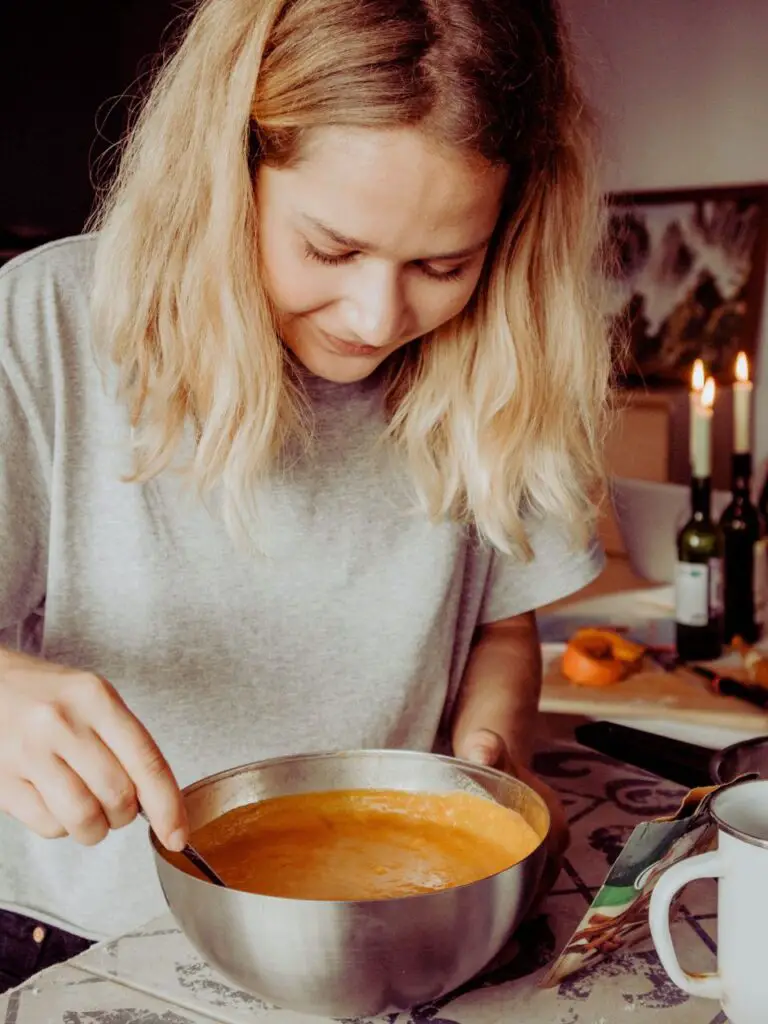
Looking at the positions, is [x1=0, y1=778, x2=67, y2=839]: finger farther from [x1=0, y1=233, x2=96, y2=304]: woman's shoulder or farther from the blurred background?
the blurred background

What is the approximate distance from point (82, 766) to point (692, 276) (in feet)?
14.4

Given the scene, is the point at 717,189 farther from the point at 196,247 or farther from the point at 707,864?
the point at 707,864

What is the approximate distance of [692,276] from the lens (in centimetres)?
476

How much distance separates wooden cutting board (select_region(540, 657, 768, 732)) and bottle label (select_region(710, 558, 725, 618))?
182 millimetres

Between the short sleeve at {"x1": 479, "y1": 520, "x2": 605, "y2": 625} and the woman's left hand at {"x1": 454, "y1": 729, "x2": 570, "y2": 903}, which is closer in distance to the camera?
the woman's left hand at {"x1": 454, "y1": 729, "x2": 570, "y2": 903}

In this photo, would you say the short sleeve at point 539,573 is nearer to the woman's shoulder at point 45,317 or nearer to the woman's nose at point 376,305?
the woman's nose at point 376,305

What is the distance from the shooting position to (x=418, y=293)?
1.08 meters

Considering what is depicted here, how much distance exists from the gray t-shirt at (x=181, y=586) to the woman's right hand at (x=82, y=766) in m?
0.33

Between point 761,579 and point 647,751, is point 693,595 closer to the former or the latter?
point 761,579

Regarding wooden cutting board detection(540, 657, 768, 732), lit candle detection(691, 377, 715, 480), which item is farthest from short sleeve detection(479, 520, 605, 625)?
lit candle detection(691, 377, 715, 480)

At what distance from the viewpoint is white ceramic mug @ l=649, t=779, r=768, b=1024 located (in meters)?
0.71

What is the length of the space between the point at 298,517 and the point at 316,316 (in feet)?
0.79

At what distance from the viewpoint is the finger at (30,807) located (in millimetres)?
819

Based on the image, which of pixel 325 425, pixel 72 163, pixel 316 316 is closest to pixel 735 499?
pixel 325 425
